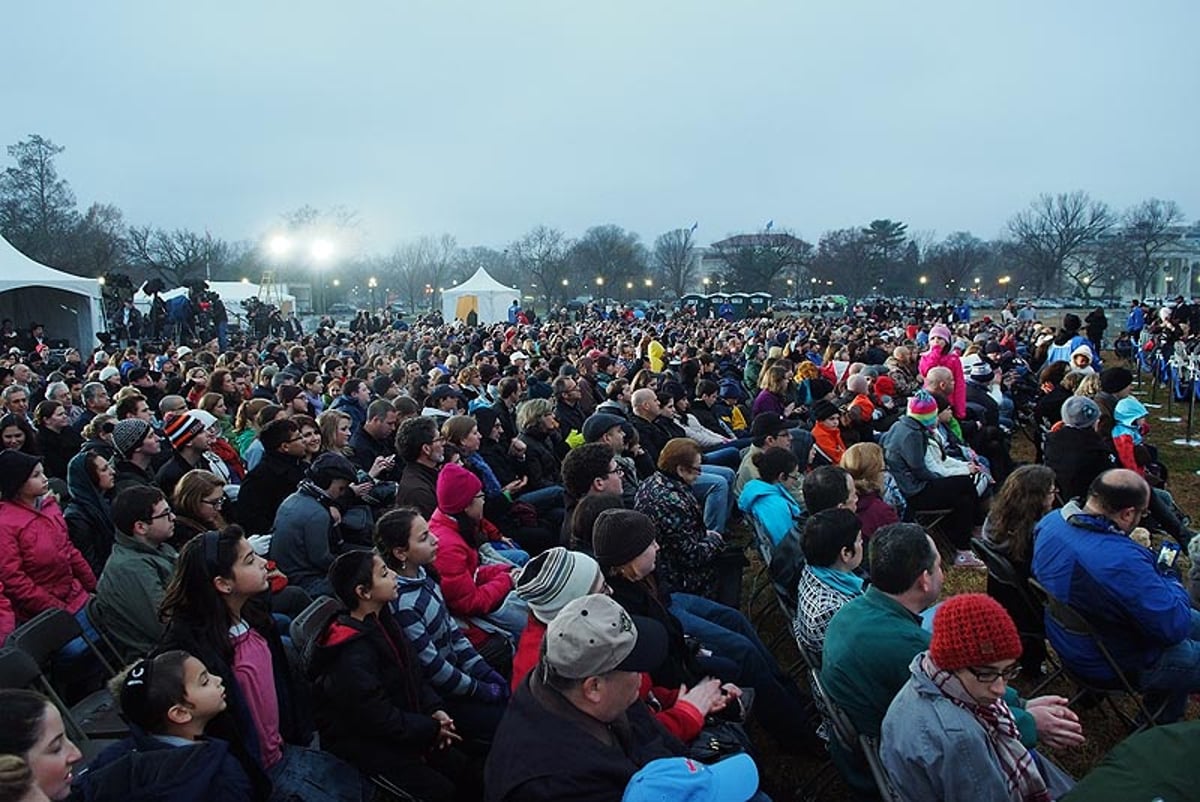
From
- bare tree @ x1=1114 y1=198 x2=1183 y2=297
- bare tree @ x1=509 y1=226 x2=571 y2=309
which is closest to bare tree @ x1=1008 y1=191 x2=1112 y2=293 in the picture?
bare tree @ x1=1114 y1=198 x2=1183 y2=297

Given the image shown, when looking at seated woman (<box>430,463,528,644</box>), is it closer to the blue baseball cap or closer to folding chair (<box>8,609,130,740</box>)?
folding chair (<box>8,609,130,740</box>)

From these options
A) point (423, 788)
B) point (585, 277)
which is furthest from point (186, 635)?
point (585, 277)

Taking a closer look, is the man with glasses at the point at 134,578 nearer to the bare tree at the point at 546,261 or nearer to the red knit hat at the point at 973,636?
the red knit hat at the point at 973,636

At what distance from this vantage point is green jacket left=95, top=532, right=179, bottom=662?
12.2 ft

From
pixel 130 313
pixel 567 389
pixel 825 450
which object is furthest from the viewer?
pixel 130 313

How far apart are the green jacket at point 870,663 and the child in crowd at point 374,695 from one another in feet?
5.25

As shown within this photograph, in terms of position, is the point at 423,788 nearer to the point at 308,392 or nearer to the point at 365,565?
the point at 365,565

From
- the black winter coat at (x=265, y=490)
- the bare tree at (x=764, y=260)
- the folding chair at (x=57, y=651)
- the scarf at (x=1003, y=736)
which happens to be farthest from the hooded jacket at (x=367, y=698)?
the bare tree at (x=764, y=260)

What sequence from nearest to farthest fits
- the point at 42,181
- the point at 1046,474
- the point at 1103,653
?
the point at 1103,653
the point at 1046,474
the point at 42,181

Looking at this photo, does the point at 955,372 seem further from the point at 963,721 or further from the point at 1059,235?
the point at 1059,235

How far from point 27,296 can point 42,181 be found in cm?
2221

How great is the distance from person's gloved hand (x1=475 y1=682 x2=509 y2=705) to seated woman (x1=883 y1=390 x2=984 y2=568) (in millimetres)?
4235

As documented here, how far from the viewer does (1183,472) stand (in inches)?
352

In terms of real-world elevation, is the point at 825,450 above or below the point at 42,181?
below
